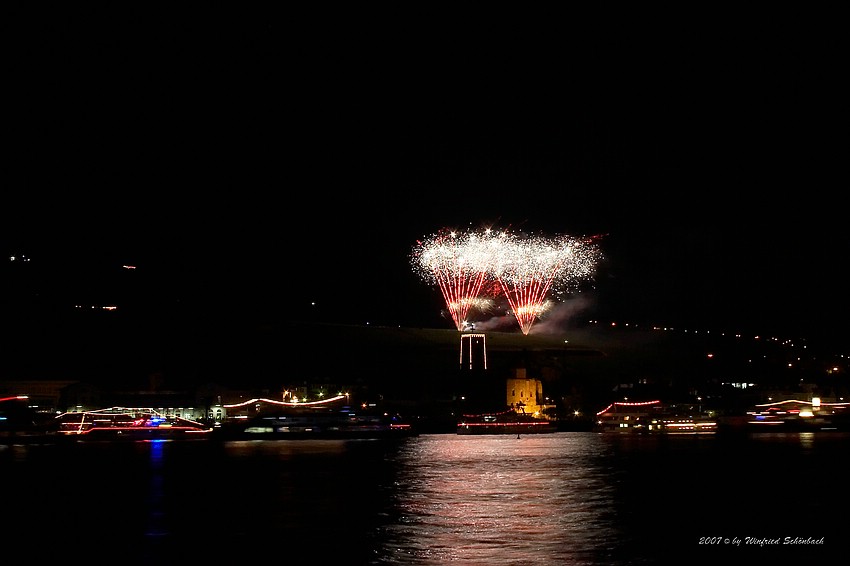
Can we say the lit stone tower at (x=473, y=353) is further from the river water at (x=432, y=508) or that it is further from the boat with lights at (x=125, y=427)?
the river water at (x=432, y=508)

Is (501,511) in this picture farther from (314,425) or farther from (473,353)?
(473,353)

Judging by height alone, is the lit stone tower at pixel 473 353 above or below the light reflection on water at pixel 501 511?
above

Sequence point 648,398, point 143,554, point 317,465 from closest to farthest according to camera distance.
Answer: point 143,554
point 317,465
point 648,398

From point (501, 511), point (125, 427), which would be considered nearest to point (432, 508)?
point (501, 511)

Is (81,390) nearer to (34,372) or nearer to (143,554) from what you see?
(34,372)

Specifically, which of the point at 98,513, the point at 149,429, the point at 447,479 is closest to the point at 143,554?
the point at 98,513

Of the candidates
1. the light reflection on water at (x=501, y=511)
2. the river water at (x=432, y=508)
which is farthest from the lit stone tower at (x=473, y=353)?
the light reflection on water at (x=501, y=511)
